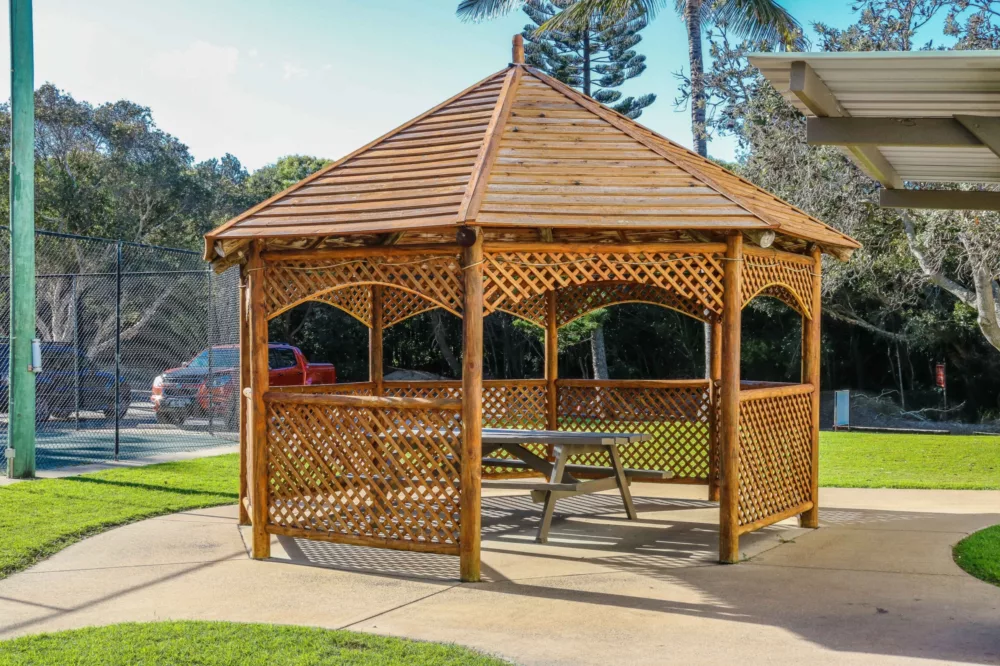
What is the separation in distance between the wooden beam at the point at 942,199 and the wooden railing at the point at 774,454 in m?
1.75

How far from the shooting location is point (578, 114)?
8.14 m

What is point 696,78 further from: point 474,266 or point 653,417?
point 474,266

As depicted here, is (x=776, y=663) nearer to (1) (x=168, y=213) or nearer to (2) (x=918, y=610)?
(2) (x=918, y=610)

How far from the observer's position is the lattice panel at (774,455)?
7.74 meters

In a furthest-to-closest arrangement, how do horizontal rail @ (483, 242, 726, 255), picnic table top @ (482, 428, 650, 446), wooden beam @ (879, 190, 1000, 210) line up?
1. picnic table top @ (482, 428, 650, 446)
2. horizontal rail @ (483, 242, 726, 255)
3. wooden beam @ (879, 190, 1000, 210)

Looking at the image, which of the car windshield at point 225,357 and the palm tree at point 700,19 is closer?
the car windshield at point 225,357

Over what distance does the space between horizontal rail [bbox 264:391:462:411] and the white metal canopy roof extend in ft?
9.83

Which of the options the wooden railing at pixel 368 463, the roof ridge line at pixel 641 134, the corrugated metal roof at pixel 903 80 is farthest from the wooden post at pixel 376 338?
the corrugated metal roof at pixel 903 80

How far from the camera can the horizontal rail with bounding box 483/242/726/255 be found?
6.92 m

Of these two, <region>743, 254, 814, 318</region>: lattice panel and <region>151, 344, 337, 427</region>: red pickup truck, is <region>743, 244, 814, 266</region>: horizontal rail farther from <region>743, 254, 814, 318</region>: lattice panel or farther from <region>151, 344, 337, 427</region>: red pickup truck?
<region>151, 344, 337, 427</region>: red pickup truck

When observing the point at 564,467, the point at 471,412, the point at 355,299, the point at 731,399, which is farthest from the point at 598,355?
the point at 471,412

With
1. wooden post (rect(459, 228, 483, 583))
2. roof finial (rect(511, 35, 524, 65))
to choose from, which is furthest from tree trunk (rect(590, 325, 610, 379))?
wooden post (rect(459, 228, 483, 583))

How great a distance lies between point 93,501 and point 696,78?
548 inches

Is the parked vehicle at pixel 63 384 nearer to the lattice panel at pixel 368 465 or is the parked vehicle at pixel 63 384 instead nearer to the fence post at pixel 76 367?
the fence post at pixel 76 367
